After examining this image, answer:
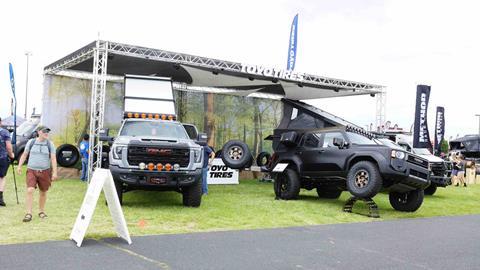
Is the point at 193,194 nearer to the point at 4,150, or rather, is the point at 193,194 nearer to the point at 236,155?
the point at 236,155

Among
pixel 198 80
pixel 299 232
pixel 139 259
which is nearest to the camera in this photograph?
pixel 139 259

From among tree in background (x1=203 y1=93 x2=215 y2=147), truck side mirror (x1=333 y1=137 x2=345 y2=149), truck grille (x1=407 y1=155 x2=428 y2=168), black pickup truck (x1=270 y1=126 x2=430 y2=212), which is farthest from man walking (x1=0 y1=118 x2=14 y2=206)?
tree in background (x1=203 y1=93 x2=215 y2=147)

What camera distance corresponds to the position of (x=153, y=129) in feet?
38.5

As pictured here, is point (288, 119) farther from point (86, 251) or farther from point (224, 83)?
point (86, 251)

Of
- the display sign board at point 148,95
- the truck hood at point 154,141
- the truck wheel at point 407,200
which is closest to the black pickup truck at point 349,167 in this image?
the truck wheel at point 407,200

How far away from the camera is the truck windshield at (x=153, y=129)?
1149cm

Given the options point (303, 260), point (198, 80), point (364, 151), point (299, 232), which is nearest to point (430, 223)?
point (364, 151)

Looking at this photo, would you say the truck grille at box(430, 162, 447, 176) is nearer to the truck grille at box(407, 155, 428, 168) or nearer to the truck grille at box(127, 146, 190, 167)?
the truck grille at box(407, 155, 428, 168)

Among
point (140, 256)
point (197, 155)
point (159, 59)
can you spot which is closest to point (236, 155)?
point (197, 155)

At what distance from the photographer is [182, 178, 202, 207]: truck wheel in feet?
35.4

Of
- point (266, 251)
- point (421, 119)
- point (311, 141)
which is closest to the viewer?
point (266, 251)

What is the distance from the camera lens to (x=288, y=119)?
23.0 meters

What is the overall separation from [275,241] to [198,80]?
42.5ft

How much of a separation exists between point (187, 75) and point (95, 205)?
12.6 metres
